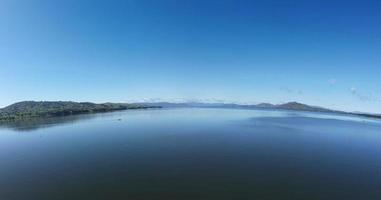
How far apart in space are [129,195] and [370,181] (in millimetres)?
29113

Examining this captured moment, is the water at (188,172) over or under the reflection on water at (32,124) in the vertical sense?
under

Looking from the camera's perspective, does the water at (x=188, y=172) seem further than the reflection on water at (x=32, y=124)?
No

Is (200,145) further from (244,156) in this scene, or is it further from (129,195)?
(129,195)

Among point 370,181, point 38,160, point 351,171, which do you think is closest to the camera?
point 370,181

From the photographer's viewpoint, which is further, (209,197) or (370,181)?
(370,181)

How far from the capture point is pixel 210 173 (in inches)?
1202

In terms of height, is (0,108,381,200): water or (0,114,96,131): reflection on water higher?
(0,114,96,131): reflection on water

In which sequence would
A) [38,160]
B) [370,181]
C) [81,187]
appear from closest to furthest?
[81,187], [370,181], [38,160]

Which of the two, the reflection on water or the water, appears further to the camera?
the reflection on water

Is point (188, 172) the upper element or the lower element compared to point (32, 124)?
lower

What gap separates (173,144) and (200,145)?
579 centimetres

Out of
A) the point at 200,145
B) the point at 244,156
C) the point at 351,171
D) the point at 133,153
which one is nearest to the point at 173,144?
the point at 200,145

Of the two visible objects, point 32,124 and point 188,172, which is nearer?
point 188,172

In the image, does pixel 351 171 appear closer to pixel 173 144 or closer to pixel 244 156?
pixel 244 156
